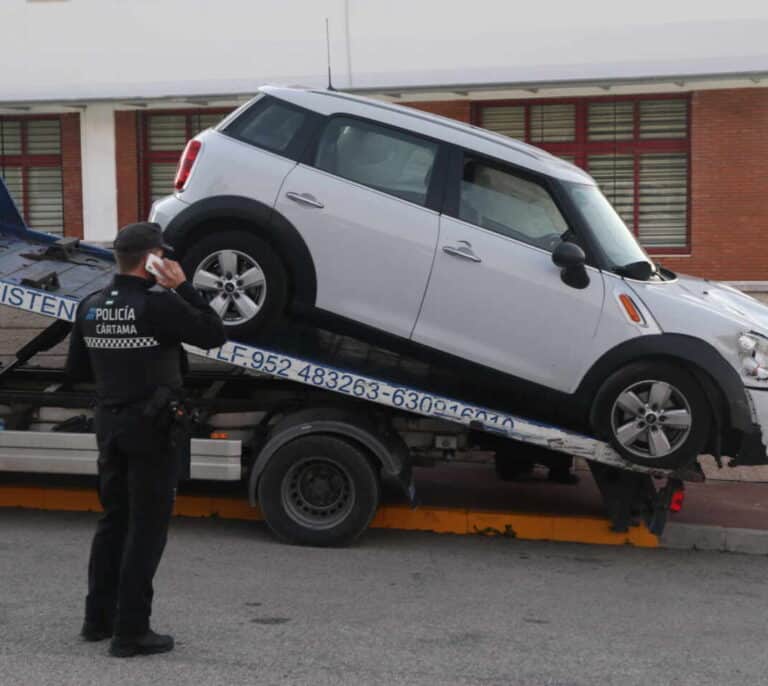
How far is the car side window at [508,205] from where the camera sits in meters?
8.02

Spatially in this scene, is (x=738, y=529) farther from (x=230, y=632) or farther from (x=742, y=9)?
(x=742, y=9)

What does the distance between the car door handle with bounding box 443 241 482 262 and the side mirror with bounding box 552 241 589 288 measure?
0.48 metres

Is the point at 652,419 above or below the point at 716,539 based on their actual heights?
above

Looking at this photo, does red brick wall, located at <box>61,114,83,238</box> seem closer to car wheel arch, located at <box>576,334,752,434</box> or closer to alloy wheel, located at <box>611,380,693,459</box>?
car wheel arch, located at <box>576,334,752,434</box>

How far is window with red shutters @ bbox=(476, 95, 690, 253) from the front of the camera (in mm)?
16125

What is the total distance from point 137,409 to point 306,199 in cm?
287

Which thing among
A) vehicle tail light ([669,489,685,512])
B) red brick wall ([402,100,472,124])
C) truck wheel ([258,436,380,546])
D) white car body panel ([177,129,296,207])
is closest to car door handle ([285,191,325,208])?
white car body panel ([177,129,296,207])

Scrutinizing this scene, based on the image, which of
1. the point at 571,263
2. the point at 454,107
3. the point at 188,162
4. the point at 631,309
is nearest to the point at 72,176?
the point at 454,107

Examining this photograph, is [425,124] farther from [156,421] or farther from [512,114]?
[512,114]

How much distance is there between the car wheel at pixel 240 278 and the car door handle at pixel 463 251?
1.00 metres

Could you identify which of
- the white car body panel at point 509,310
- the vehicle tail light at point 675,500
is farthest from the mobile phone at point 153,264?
the vehicle tail light at point 675,500

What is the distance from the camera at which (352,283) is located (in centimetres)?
792

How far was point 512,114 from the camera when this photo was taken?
16516 mm

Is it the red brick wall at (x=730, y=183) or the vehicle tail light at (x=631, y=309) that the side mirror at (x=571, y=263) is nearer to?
the vehicle tail light at (x=631, y=309)
